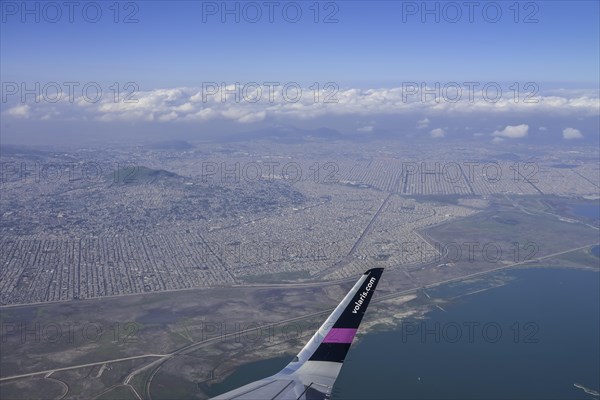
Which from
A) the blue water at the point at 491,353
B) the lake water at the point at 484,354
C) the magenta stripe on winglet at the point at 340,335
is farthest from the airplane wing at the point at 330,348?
the blue water at the point at 491,353

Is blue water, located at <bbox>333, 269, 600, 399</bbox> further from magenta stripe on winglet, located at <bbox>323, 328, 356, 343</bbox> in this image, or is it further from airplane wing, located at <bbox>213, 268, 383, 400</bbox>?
magenta stripe on winglet, located at <bbox>323, 328, 356, 343</bbox>

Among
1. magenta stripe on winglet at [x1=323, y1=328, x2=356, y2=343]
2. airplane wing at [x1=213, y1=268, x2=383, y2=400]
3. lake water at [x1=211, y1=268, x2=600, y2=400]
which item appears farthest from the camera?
lake water at [x1=211, y1=268, x2=600, y2=400]

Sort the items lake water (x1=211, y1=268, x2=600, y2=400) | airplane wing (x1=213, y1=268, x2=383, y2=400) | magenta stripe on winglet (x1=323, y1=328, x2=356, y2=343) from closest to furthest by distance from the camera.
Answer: airplane wing (x1=213, y1=268, x2=383, y2=400) → magenta stripe on winglet (x1=323, y1=328, x2=356, y2=343) → lake water (x1=211, y1=268, x2=600, y2=400)

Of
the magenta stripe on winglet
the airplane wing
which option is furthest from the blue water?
the magenta stripe on winglet

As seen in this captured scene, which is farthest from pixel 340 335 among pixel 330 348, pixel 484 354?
pixel 484 354

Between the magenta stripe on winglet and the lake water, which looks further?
the lake water
